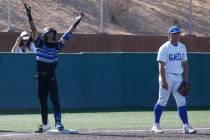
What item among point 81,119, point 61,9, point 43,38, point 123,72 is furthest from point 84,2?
point 43,38

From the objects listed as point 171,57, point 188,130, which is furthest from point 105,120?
point 171,57

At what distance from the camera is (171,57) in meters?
13.7

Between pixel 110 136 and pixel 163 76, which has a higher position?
pixel 163 76

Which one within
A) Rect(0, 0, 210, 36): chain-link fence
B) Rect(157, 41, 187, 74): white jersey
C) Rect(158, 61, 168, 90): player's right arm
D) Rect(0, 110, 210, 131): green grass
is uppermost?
Rect(0, 0, 210, 36): chain-link fence

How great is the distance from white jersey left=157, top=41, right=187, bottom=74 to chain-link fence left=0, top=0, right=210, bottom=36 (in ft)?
30.2

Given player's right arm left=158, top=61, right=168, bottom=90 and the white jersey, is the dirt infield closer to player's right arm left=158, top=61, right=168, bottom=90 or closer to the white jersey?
player's right arm left=158, top=61, right=168, bottom=90

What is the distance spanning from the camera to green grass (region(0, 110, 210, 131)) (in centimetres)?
1520

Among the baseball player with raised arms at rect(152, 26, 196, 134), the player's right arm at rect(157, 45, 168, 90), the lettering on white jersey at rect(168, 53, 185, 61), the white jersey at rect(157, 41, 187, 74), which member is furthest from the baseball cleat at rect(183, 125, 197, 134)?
the lettering on white jersey at rect(168, 53, 185, 61)

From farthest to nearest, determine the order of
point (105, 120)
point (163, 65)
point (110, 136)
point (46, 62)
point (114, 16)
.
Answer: point (114, 16)
point (105, 120)
point (163, 65)
point (46, 62)
point (110, 136)

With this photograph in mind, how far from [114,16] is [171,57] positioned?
12.6m

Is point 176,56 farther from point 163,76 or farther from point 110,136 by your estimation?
point 110,136

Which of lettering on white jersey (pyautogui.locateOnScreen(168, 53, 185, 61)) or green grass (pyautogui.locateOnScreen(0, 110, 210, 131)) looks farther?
green grass (pyautogui.locateOnScreen(0, 110, 210, 131))

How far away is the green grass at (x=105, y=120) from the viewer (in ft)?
49.9

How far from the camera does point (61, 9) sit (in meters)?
25.9
